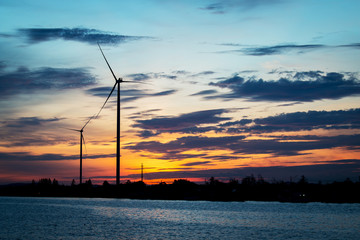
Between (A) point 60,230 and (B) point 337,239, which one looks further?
(A) point 60,230

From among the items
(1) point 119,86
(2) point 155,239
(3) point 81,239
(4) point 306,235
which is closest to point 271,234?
(4) point 306,235

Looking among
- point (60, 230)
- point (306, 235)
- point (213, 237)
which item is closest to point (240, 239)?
point (213, 237)

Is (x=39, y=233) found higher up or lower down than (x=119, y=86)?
lower down

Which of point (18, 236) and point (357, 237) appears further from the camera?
point (357, 237)

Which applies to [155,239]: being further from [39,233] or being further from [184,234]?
[39,233]

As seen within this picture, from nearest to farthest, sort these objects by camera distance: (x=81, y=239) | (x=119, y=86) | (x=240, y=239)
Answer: (x=81, y=239)
(x=240, y=239)
(x=119, y=86)

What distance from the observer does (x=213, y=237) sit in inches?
3536

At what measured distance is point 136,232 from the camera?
97.1 meters

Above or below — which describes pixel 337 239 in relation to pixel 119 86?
below

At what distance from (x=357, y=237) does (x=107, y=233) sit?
52574mm

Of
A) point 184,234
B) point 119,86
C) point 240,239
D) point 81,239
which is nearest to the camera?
point 81,239

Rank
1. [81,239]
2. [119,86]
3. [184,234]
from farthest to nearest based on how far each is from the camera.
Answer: [119,86] < [184,234] < [81,239]

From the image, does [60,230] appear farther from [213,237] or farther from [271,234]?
[271,234]

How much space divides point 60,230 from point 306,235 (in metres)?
54.3
